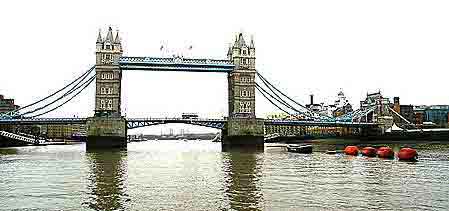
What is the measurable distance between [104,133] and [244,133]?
58.5ft

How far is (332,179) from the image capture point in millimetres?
25609

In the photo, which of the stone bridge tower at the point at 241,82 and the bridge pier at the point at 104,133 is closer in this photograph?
the bridge pier at the point at 104,133

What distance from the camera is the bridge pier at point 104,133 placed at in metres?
67.2

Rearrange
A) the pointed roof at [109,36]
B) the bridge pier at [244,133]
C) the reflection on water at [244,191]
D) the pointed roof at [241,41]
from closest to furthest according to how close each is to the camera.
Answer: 1. the reflection on water at [244,191]
2. the bridge pier at [244,133]
3. the pointed roof at [109,36]
4. the pointed roof at [241,41]

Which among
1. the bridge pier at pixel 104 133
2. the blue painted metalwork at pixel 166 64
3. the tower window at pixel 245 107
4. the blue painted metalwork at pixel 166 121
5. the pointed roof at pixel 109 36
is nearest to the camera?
the bridge pier at pixel 104 133

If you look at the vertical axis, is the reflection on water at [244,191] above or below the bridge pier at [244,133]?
below

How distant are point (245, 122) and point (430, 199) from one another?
173ft

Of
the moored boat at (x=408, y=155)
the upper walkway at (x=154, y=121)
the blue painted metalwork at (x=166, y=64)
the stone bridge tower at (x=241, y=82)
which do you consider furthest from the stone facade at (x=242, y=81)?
the moored boat at (x=408, y=155)

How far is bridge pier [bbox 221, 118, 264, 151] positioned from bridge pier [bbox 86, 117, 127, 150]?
1380 centimetres

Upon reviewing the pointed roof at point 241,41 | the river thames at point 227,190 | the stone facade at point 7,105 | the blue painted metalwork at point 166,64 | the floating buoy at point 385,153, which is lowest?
the river thames at point 227,190

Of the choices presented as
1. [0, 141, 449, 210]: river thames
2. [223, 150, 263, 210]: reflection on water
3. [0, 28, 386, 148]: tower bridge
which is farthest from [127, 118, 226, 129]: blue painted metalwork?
[223, 150, 263, 210]: reflection on water

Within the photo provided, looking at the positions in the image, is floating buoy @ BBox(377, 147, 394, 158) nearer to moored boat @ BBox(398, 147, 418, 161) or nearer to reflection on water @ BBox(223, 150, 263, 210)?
moored boat @ BBox(398, 147, 418, 161)

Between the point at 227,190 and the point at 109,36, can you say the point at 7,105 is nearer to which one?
the point at 109,36

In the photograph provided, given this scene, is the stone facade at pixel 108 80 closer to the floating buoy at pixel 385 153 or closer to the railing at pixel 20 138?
the railing at pixel 20 138
